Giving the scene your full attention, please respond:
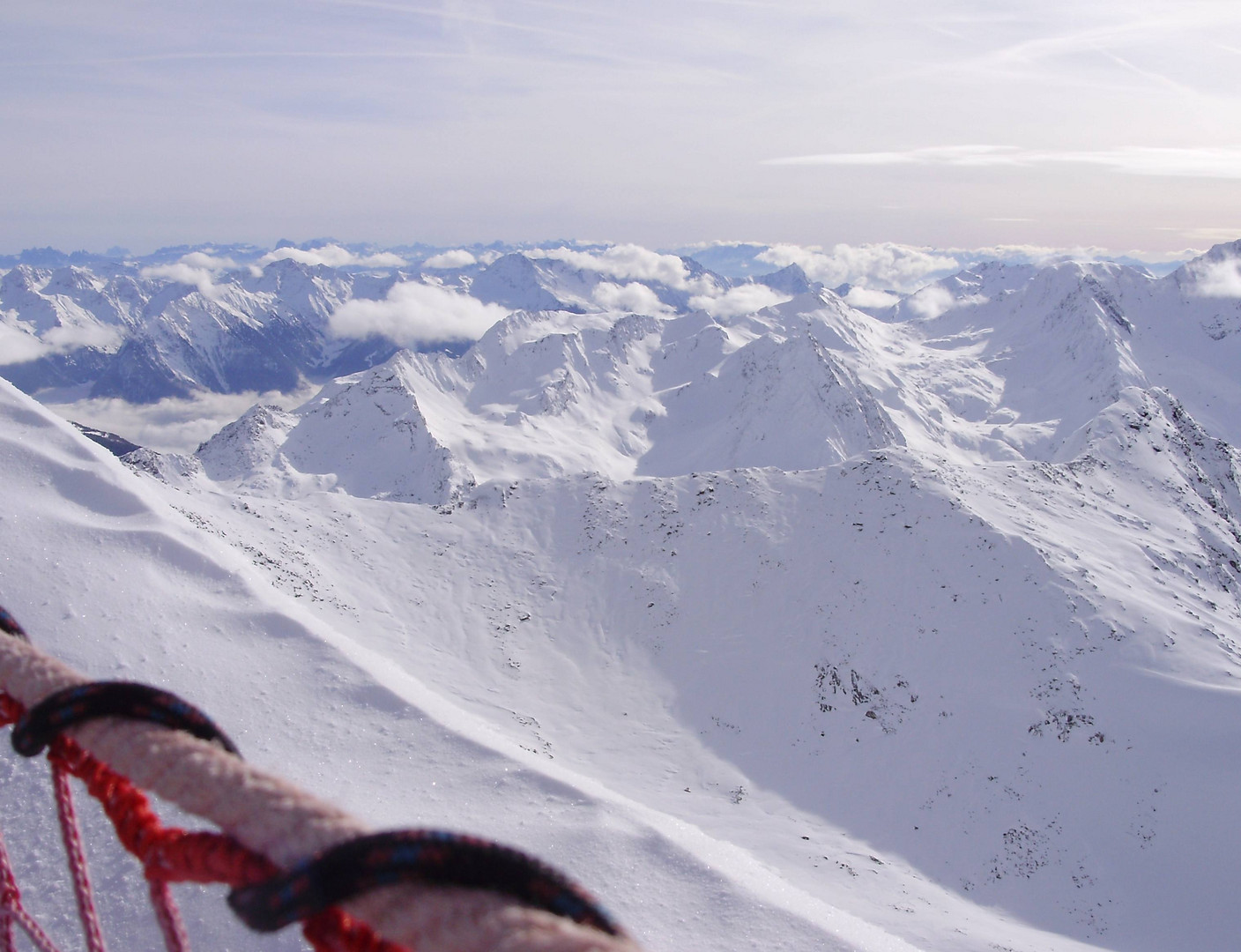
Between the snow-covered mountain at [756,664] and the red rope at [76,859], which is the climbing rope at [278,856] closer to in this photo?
the red rope at [76,859]

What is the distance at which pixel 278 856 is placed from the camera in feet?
6.31

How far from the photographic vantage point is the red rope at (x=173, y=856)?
1942 mm

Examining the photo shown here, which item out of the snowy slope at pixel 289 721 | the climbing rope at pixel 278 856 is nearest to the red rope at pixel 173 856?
the climbing rope at pixel 278 856

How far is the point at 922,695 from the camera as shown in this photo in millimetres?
41875

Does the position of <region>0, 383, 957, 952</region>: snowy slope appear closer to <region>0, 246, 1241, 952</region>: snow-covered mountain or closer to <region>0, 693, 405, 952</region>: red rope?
<region>0, 246, 1241, 952</region>: snow-covered mountain

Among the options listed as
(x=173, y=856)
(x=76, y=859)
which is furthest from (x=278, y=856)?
(x=76, y=859)

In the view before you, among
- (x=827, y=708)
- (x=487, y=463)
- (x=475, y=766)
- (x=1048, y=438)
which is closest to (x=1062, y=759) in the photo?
(x=827, y=708)

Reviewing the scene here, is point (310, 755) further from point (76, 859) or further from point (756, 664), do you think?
point (756, 664)

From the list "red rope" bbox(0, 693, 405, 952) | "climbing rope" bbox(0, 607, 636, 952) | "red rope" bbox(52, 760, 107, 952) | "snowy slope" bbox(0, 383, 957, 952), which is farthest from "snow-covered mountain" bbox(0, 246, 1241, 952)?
"climbing rope" bbox(0, 607, 636, 952)

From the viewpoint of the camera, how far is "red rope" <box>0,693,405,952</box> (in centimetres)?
194

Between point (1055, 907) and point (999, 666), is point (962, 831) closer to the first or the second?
point (1055, 907)

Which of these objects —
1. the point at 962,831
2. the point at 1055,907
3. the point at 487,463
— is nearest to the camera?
the point at 1055,907

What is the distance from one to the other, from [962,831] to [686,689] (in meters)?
16.1

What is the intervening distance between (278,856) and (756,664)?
147 feet
